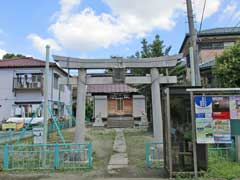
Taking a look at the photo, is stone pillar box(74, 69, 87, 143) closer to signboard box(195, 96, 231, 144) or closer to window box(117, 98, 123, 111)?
signboard box(195, 96, 231, 144)

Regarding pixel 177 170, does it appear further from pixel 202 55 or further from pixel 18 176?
pixel 202 55

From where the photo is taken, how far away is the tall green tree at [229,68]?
11492 mm

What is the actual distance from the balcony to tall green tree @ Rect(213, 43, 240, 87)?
19.0 metres

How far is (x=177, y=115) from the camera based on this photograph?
24.5ft

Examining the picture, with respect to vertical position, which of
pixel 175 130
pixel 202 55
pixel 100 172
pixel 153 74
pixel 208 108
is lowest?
pixel 100 172

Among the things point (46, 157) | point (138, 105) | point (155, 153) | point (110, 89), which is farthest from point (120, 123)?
point (46, 157)

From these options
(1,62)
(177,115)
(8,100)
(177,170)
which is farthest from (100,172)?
(1,62)

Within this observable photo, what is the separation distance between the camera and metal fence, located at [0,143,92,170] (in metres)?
8.05

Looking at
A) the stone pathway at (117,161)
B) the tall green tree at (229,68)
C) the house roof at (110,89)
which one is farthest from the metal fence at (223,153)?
the house roof at (110,89)

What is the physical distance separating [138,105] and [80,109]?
18.1m

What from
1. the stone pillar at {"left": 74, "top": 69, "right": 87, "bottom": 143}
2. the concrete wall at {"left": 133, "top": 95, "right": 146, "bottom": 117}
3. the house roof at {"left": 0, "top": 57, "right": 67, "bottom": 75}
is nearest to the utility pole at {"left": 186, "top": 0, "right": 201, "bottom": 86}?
the stone pillar at {"left": 74, "top": 69, "right": 87, "bottom": 143}

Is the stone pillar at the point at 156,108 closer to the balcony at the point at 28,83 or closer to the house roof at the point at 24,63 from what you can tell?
the balcony at the point at 28,83

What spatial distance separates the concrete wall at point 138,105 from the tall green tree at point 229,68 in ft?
49.8

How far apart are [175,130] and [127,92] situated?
66.2 ft
